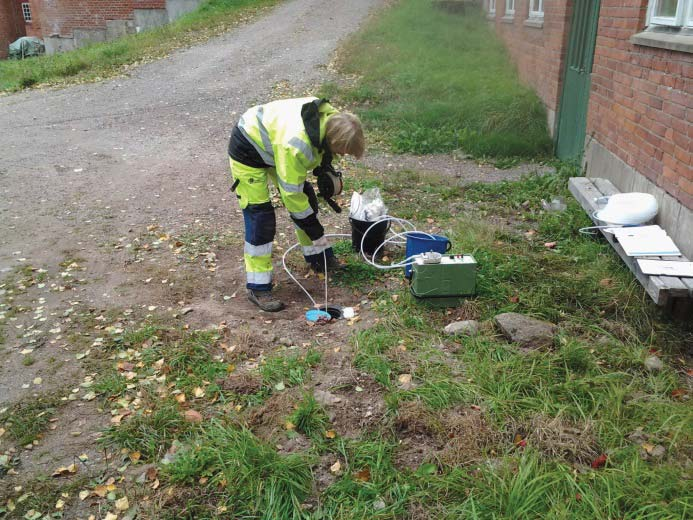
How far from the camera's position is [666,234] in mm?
4562

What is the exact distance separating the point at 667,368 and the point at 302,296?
8.89ft

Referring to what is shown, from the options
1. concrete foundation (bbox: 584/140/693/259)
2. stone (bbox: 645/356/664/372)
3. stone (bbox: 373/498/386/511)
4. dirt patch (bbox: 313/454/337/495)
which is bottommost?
dirt patch (bbox: 313/454/337/495)

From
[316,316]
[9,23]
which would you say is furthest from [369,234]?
[9,23]

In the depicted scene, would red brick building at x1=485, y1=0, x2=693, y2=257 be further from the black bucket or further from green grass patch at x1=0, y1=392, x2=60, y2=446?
green grass patch at x1=0, y1=392, x2=60, y2=446

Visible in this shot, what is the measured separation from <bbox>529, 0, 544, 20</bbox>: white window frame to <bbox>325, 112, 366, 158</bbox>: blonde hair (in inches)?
266

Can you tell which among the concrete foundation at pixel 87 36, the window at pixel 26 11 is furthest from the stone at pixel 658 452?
the window at pixel 26 11

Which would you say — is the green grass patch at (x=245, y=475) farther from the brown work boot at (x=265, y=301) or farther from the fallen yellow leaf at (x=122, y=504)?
the brown work boot at (x=265, y=301)

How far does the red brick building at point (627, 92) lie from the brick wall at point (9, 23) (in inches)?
841

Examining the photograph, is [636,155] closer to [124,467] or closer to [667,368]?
[667,368]

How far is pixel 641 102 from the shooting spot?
5.27 meters

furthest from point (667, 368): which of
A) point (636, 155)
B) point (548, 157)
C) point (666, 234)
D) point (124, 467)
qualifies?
point (548, 157)

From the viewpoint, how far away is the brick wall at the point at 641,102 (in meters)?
4.47

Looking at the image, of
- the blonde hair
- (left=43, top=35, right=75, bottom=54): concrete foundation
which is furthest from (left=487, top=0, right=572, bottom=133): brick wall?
(left=43, top=35, right=75, bottom=54): concrete foundation

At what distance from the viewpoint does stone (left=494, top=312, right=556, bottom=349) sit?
3.80 metres
